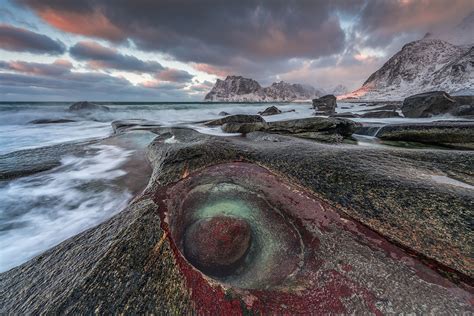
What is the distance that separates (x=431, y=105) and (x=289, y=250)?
16105mm

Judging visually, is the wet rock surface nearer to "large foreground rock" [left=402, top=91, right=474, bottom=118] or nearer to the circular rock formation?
the circular rock formation

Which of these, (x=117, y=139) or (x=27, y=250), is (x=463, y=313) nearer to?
(x=27, y=250)

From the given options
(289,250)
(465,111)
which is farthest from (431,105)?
(289,250)

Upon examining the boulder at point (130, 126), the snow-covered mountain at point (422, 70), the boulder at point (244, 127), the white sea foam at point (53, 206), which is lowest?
the boulder at point (130, 126)

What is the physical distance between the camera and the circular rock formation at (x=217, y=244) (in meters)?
1.82

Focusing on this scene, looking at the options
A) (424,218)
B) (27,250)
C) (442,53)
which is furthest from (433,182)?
(442,53)

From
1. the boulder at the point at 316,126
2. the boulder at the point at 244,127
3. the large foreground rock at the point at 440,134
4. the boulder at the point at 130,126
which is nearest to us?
the large foreground rock at the point at 440,134

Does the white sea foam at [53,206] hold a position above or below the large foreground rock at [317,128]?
below

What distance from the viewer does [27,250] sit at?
263cm

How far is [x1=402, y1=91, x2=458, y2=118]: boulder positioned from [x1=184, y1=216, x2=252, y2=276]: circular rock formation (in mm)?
16224

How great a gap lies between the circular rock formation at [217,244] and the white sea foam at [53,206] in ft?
6.19

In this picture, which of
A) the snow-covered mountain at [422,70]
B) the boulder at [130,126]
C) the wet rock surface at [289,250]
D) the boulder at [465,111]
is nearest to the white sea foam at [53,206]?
the wet rock surface at [289,250]

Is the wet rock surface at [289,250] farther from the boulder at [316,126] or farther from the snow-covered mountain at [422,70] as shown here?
the snow-covered mountain at [422,70]

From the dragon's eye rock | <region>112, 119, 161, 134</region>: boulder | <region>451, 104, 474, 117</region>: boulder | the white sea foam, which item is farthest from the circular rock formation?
<region>451, 104, 474, 117</region>: boulder
